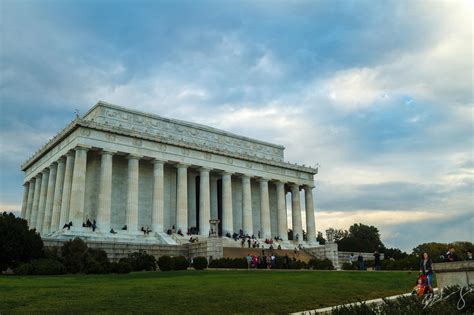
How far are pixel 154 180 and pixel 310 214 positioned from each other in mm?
28574

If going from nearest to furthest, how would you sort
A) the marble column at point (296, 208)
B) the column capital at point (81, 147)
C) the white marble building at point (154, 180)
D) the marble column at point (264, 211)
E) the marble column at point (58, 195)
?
the column capital at point (81, 147), the white marble building at point (154, 180), the marble column at point (58, 195), the marble column at point (264, 211), the marble column at point (296, 208)

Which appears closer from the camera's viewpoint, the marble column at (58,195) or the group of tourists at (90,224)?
the group of tourists at (90,224)

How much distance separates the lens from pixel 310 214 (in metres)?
73.9

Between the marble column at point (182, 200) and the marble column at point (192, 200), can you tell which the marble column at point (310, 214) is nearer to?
the marble column at point (192, 200)

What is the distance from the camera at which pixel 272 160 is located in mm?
70625

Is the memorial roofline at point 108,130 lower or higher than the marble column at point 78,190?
higher

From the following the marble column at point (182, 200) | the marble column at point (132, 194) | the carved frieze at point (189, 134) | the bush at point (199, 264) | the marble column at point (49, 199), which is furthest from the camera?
the carved frieze at point (189, 134)

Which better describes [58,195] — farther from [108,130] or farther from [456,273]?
[456,273]

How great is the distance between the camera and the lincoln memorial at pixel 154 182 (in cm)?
5212

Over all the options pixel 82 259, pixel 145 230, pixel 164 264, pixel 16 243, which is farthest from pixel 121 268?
pixel 145 230

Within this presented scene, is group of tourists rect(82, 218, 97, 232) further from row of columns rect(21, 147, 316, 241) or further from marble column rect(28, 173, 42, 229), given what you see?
marble column rect(28, 173, 42, 229)

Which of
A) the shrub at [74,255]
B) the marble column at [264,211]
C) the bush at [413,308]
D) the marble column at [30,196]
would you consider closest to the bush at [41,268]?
the shrub at [74,255]

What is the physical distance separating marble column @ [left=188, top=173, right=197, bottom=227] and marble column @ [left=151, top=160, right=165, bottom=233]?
25.8 feet

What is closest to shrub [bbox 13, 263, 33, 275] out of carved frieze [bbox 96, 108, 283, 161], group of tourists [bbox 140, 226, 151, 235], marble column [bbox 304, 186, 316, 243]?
group of tourists [bbox 140, 226, 151, 235]
